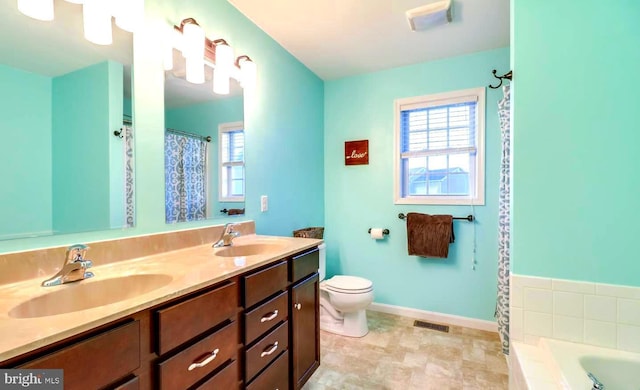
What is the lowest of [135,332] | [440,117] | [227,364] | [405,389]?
[405,389]

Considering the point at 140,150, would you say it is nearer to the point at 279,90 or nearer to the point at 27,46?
the point at 27,46

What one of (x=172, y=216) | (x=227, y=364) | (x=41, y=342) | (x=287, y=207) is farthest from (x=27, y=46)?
(x=287, y=207)

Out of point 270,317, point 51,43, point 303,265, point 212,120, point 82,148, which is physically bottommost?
point 270,317

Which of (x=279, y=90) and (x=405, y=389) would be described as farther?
(x=279, y=90)

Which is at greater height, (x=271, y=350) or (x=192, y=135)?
(x=192, y=135)

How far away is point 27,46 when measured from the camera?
1004 mm

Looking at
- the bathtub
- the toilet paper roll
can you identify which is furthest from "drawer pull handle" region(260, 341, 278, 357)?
the toilet paper roll

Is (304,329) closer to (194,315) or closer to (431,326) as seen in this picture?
(194,315)

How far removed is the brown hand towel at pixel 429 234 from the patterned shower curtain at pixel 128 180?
213cm

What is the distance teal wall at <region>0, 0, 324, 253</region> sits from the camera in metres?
1.34

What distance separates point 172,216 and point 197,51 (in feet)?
2.92

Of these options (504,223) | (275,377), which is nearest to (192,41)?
(275,377)

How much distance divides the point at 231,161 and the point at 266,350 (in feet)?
3.80

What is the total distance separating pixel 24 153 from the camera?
3.24 feet
